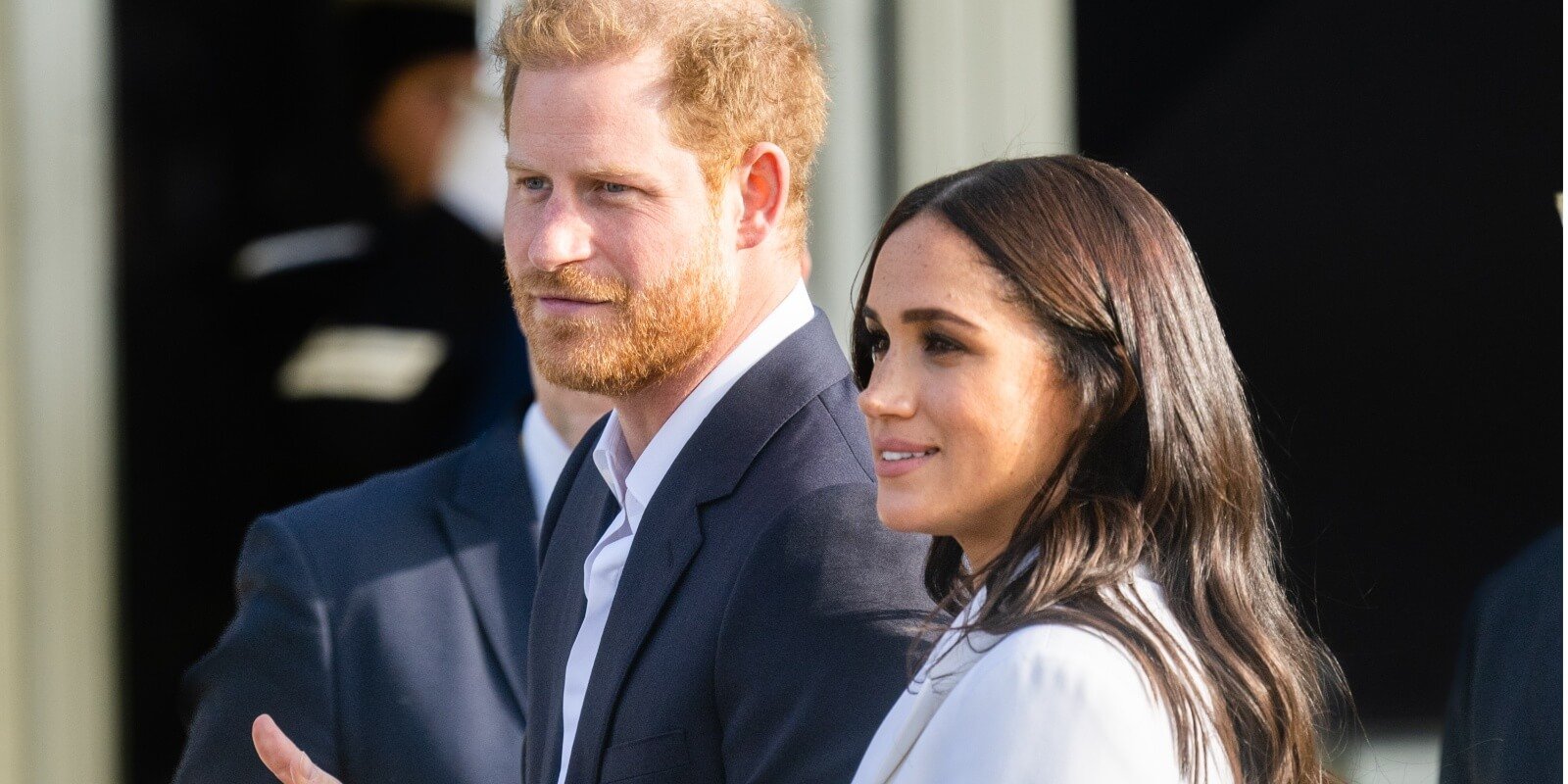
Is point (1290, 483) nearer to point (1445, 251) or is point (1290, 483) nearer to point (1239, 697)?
point (1445, 251)

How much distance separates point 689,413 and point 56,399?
221 centimetres

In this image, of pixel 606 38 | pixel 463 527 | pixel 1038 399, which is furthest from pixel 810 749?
pixel 463 527

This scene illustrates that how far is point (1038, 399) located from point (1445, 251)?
2852 mm

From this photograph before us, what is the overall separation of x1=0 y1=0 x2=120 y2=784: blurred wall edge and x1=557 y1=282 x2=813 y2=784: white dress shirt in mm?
2057

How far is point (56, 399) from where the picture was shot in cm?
366

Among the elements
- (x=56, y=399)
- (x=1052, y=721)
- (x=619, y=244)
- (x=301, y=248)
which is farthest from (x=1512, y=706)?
(x=56, y=399)

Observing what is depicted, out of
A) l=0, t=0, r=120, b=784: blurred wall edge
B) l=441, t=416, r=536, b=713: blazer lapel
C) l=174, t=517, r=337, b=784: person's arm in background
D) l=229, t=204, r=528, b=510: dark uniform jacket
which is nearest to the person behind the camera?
l=174, t=517, r=337, b=784: person's arm in background

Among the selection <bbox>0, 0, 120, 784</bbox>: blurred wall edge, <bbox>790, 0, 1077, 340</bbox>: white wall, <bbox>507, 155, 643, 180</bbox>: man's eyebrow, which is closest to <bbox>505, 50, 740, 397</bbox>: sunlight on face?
<bbox>507, 155, 643, 180</bbox>: man's eyebrow

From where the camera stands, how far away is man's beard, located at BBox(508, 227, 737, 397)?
1.91 m

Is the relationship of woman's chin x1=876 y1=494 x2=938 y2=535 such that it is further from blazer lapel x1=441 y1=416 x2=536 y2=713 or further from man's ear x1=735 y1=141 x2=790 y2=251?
blazer lapel x1=441 y1=416 x2=536 y2=713

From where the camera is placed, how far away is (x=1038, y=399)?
4.73 ft

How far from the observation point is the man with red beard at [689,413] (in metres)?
1.63

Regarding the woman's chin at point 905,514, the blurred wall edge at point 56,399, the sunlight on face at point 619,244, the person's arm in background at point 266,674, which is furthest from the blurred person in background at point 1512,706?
the blurred wall edge at point 56,399

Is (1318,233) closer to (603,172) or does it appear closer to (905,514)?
(603,172)
